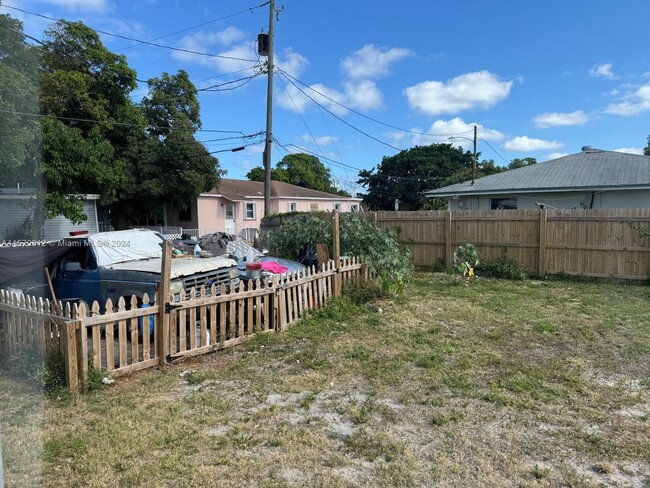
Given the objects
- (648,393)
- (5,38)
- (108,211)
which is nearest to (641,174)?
(648,393)

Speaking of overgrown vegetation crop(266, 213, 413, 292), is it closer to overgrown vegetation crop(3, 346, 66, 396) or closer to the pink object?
the pink object

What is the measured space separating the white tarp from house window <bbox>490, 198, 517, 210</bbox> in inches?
516

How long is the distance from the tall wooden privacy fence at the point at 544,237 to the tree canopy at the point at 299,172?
3956 centimetres

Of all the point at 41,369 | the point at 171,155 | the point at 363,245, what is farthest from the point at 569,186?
the point at 171,155

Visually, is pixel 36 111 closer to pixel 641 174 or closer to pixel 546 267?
pixel 546 267

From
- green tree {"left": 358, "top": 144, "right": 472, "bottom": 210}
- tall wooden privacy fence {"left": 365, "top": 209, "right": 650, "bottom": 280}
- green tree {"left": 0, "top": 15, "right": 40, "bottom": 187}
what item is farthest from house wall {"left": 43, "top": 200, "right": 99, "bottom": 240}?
green tree {"left": 358, "top": 144, "right": 472, "bottom": 210}

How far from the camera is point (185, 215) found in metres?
28.7

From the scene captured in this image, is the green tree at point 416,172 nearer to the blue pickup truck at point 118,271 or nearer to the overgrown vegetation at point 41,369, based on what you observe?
the blue pickup truck at point 118,271

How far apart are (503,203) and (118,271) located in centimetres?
1441

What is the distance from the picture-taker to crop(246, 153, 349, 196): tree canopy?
173 ft

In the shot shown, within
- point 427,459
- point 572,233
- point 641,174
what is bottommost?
point 427,459

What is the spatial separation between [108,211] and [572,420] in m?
24.8

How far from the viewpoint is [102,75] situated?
66.9 feet

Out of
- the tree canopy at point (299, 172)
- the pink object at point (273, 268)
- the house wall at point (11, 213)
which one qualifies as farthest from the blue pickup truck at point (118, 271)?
the tree canopy at point (299, 172)
